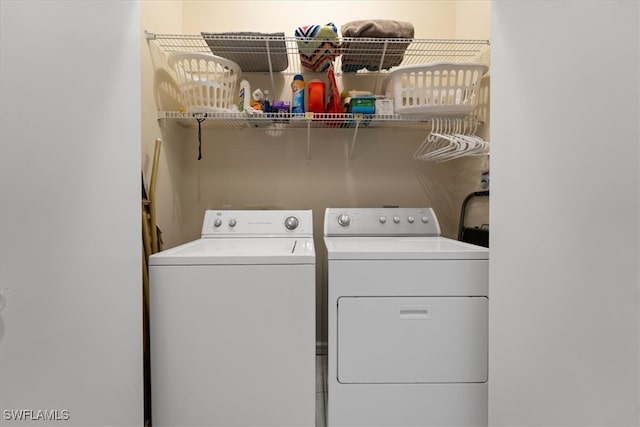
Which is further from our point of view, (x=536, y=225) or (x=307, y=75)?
(x=307, y=75)

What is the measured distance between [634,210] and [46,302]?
1630 mm

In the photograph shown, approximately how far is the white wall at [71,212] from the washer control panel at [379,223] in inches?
42.2

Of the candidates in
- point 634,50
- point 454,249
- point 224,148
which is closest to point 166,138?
point 224,148

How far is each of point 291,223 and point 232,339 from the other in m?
0.81

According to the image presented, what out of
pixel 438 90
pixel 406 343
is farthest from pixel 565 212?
pixel 438 90

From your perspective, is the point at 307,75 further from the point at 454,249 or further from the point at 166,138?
the point at 454,249

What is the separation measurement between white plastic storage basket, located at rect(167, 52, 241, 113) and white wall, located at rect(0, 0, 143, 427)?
0.51 meters

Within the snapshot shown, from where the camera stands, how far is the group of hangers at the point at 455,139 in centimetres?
156

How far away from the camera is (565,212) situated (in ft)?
2.65

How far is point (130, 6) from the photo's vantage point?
110cm

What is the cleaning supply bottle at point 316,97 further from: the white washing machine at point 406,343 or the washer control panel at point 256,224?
the white washing machine at point 406,343

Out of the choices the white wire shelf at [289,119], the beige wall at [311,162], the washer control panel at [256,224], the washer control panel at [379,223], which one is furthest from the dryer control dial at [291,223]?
the white wire shelf at [289,119]

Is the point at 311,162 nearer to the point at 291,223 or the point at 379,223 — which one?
the point at 291,223

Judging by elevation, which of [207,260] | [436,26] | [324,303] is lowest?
[324,303]
